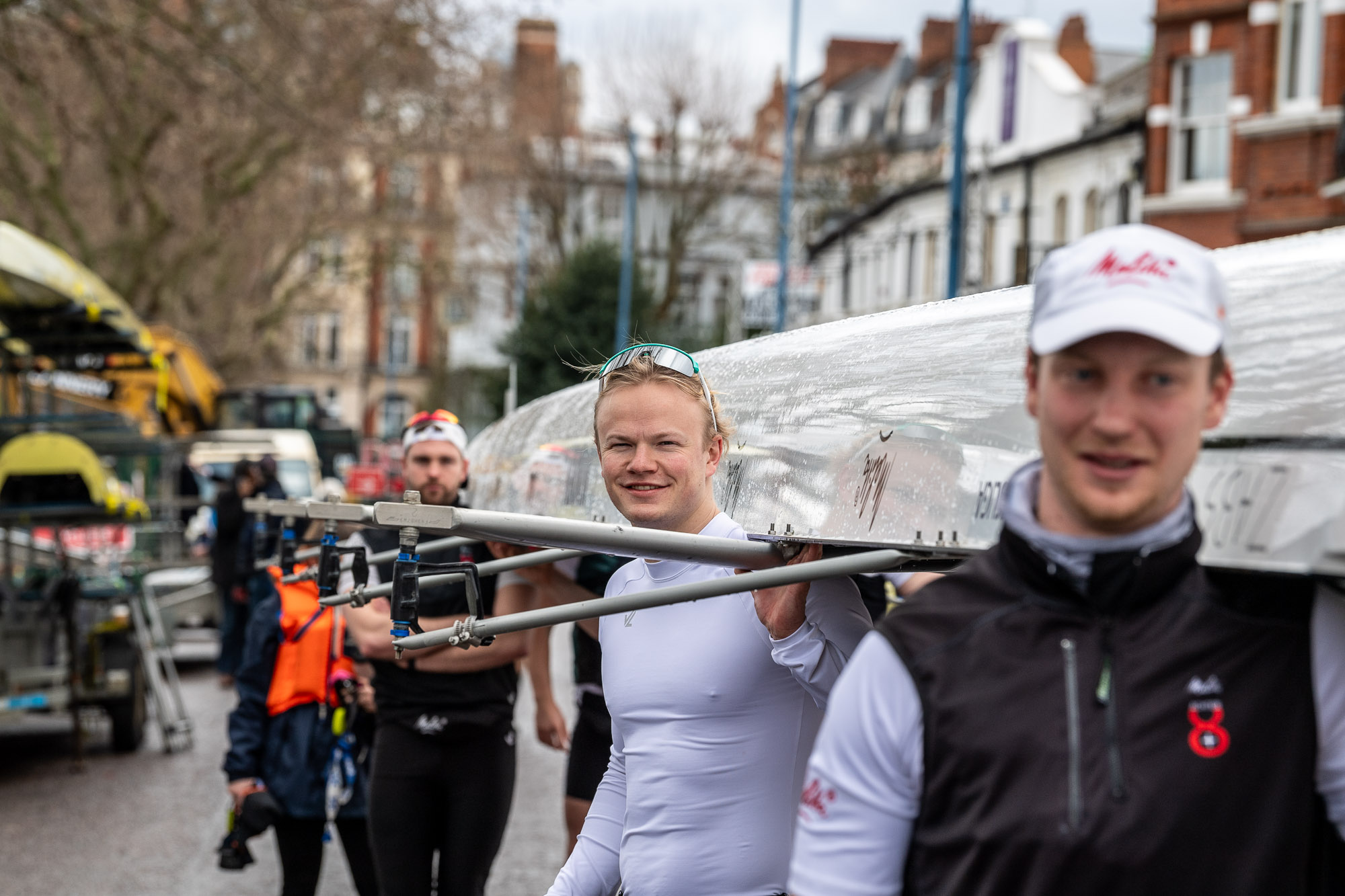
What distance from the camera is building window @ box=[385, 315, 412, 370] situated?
8719cm

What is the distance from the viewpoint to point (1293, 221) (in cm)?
2084

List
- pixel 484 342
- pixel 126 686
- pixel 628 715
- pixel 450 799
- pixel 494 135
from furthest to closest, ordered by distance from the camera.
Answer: pixel 484 342 → pixel 494 135 → pixel 126 686 → pixel 450 799 → pixel 628 715

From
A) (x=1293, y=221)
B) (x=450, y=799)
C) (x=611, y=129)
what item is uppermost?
(x=611, y=129)

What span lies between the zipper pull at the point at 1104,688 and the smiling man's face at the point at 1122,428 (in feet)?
0.53

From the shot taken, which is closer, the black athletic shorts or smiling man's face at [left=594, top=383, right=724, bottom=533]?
smiling man's face at [left=594, top=383, right=724, bottom=533]

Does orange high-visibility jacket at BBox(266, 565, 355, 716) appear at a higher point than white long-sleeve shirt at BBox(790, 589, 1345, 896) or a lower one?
lower

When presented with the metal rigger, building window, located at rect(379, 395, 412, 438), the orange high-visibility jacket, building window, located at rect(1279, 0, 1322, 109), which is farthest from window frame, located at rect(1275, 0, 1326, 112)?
building window, located at rect(379, 395, 412, 438)

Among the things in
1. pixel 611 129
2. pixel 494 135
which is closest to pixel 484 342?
pixel 611 129

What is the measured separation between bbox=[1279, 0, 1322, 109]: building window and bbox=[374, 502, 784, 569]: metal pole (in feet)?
67.2

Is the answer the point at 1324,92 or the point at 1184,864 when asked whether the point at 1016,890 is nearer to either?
the point at 1184,864

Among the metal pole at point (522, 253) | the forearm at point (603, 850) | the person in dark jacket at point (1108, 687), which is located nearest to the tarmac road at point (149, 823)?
the forearm at point (603, 850)

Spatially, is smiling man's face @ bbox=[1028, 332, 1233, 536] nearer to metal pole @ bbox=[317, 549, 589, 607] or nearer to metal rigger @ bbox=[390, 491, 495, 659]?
metal rigger @ bbox=[390, 491, 495, 659]

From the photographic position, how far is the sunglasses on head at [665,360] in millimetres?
3266

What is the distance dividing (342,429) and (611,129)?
12649mm
